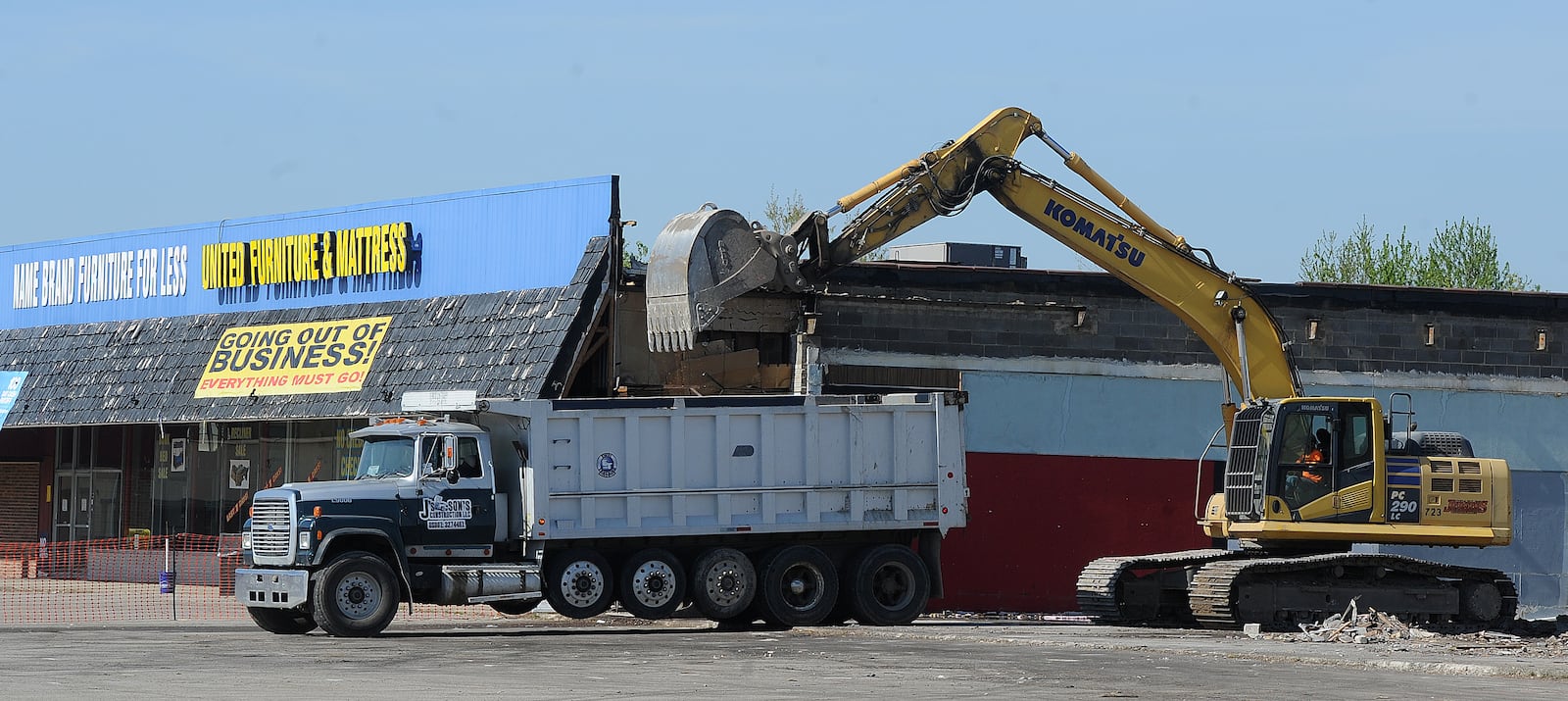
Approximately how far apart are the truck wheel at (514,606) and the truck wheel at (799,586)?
2.78 m

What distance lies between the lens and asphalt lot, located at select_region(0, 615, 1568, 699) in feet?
53.2

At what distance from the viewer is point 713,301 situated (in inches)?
923

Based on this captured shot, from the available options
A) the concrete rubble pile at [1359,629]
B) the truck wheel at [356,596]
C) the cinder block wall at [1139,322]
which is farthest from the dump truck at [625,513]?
the concrete rubble pile at [1359,629]

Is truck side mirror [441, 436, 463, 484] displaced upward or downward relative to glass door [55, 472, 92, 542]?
upward

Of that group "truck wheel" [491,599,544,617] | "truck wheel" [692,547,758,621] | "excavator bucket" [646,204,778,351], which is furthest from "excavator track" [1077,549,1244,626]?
"truck wheel" [491,599,544,617]

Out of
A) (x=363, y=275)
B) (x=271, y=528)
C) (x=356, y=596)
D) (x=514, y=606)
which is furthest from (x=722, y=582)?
(x=363, y=275)

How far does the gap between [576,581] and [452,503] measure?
5.59 ft

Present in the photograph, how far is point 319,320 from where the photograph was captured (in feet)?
111

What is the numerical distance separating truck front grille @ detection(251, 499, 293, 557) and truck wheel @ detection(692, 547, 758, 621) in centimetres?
474

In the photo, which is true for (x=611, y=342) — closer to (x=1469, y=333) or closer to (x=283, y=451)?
(x=283, y=451)

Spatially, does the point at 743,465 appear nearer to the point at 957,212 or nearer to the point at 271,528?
the point at 957,212

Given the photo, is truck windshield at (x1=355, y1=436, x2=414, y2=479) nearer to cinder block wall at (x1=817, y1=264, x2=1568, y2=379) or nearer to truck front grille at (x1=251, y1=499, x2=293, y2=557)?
truck front grille at (x1=251, y1=499, x2=293, y2=557)

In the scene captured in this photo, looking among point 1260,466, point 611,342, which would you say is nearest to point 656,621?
point 611,342

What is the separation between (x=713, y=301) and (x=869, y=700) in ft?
29.1
